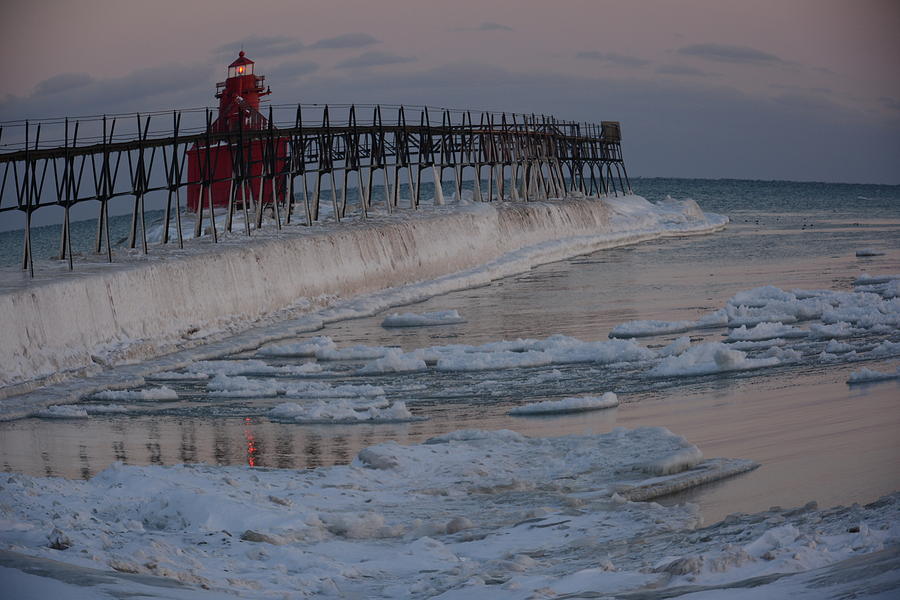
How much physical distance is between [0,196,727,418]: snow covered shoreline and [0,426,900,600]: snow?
615 centimetres

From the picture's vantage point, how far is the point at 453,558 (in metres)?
6.82

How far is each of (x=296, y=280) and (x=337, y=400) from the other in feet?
37.4

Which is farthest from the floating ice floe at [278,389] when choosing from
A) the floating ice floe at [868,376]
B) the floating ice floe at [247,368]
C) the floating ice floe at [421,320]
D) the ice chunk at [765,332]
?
the floating ice floe at [421,320]

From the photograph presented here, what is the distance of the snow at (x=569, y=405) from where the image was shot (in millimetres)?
11523

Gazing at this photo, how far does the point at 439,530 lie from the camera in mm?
7461

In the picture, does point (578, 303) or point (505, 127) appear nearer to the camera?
point (578, 303)

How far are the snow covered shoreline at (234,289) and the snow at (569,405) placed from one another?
607 cm

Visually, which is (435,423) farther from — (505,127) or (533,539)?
(505,127)

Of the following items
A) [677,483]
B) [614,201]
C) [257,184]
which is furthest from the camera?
[614,201]

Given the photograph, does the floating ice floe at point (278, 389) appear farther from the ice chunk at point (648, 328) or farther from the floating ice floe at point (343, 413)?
the ice chunk at point (648, 328)

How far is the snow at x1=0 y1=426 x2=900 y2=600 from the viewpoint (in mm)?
5988

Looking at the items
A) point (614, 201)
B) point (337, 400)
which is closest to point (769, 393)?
point (337, 400)

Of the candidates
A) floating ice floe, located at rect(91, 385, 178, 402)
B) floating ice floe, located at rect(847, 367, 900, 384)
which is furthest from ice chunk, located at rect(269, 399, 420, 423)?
floating ice floe, located at rect(847, 367, 900, 384)

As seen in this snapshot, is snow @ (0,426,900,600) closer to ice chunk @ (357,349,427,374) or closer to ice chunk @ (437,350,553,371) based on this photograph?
ice chunk @ (437,350,553,371)
